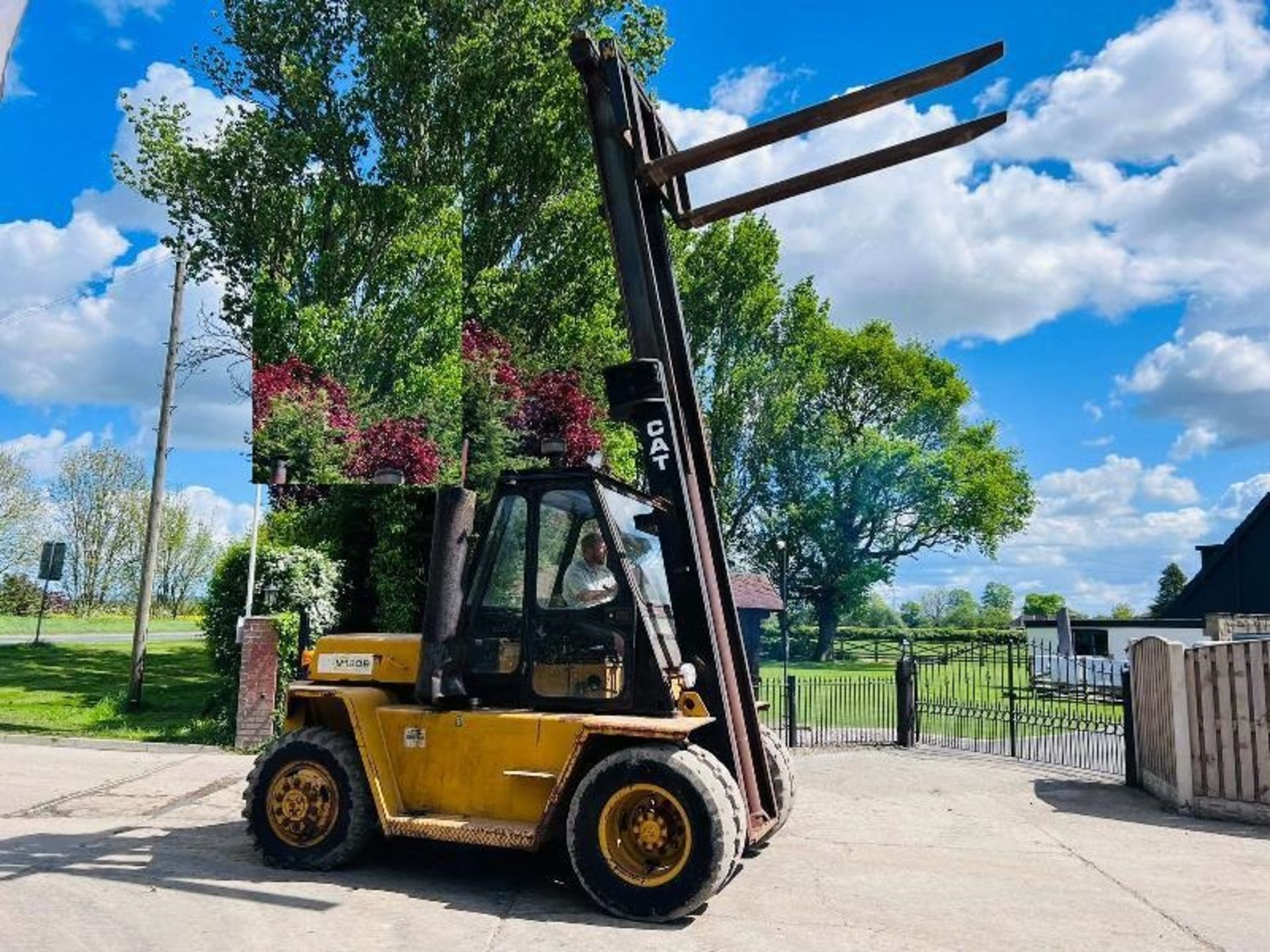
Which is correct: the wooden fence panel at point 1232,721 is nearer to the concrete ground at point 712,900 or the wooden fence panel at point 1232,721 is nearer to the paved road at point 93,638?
the concrete ground at point 712,900

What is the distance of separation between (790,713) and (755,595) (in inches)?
397

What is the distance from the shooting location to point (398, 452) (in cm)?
1786

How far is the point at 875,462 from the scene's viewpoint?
45531 millimetres

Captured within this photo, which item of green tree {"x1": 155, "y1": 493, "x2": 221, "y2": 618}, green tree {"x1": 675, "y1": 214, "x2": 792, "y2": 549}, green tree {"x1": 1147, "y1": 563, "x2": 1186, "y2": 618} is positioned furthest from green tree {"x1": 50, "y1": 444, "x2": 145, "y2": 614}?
green tree {"x1": 1147, "y1": 563, "x2": 1186, "y2": 618}

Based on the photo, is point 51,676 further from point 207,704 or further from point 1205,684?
point 1205,684

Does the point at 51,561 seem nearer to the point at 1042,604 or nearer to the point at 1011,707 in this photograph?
the point at 1011,707

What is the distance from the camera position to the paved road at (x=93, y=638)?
28.7 meters

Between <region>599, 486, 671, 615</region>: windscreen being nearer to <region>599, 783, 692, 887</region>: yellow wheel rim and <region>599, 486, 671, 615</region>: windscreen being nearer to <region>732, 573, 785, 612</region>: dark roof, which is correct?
<region>599, 783, 692, 887</region>: yellow wheel rim

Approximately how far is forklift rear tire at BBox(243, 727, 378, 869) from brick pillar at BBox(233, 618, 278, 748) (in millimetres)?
6050

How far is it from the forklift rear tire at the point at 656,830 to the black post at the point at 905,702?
31.7 ft

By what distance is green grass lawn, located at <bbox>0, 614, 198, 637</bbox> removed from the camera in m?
35.4

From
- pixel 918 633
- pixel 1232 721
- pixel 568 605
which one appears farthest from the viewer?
pixel 918 633

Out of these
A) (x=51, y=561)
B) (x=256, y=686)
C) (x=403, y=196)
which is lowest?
(x=256, y=686)

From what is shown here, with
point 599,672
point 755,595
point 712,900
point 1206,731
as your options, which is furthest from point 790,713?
point 755,595
